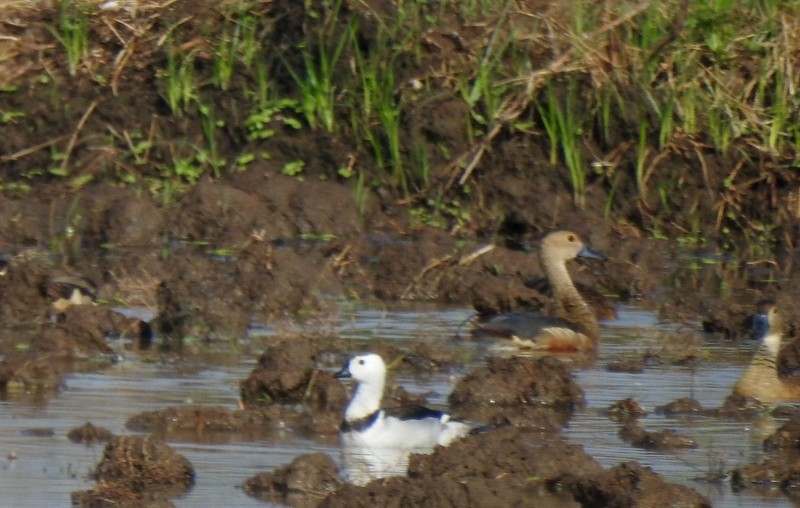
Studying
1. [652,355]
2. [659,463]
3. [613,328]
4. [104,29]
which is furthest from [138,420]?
[104,29]

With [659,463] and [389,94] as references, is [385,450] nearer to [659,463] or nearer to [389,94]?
[659,463]

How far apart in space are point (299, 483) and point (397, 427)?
1262 millimetres

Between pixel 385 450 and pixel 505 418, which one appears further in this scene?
pixel 505 418

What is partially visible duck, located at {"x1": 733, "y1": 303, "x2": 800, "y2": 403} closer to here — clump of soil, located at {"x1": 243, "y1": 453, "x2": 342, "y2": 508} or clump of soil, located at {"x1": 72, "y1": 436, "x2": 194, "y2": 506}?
clump of soil, located at {"x1": 243, "y1": 453, "x2": 342, "y2": 508}

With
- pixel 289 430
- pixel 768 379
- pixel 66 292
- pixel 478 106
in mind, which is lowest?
pixel 66 292

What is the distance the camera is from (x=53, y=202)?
51.2 feet

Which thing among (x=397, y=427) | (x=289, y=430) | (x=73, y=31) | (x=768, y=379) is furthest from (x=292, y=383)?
(x=73, y=31)

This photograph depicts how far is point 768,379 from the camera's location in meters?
9.54

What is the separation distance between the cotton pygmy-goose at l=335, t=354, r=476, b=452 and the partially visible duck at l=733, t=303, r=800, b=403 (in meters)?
1.76

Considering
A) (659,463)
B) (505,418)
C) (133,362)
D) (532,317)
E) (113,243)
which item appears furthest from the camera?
(113,243)

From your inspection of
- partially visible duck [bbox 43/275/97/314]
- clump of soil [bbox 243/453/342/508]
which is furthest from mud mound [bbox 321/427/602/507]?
partially visible duck [bbox 43/275/97/314]

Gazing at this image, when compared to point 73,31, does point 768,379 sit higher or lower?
lower

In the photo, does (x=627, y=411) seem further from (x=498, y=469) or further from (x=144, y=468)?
(x=144, y=468)

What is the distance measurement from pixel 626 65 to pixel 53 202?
4932 mm
